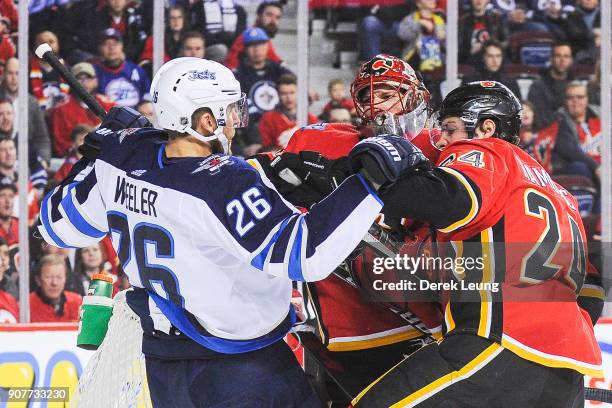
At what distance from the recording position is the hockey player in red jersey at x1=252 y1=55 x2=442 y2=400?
3133 millimetres

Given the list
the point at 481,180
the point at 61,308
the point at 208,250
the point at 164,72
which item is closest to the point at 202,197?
the point at 208,250

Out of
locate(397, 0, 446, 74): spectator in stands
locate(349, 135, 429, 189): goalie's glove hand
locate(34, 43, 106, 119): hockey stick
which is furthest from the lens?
locate(397, 0, 446, 74): spectator in stands

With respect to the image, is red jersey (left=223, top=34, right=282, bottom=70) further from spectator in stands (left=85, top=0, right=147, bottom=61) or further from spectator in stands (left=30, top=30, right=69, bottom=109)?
spectator in stands (left=30, top=30, right=69, bottom=109)

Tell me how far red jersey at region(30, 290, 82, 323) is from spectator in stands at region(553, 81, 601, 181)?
9.66 feet

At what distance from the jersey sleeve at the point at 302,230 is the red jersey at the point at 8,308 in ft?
12.5

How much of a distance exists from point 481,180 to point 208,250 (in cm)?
68

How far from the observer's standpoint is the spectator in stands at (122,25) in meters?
6.22

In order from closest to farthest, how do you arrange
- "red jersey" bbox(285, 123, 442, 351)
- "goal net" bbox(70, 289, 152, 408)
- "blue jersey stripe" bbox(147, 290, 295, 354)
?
"blue jersey stripe" bbox(147, 290, 295, 354), "goal net" bbox(70, 289, 152, 408), "red jersey" bbox(285, 123, 442, 351)

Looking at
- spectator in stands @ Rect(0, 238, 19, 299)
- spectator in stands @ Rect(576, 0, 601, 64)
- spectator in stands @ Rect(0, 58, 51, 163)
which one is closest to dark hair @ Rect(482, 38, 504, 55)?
spectator in stands @ Rect(576, 0, 601, 64)

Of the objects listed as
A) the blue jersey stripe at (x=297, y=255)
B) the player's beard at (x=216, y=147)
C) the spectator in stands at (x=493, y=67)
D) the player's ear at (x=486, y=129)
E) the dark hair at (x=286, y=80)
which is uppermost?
the spectator in stands at (x=493, y=67)

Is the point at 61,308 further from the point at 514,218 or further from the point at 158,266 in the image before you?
the point at 514,218

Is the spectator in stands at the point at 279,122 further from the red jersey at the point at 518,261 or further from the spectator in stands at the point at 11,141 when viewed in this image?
the red jersey at the point at 518,261

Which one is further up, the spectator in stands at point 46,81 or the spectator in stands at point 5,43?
the spectator in stands at point 5,43

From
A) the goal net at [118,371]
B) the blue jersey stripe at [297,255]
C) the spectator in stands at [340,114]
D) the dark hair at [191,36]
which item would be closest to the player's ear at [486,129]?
the blue jersey stripe at [297,255]
